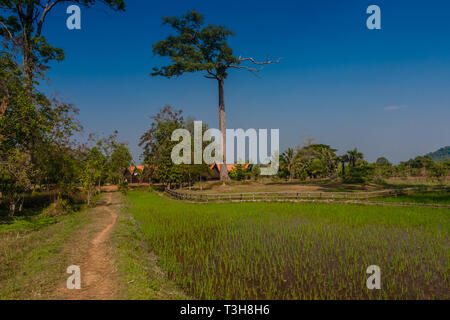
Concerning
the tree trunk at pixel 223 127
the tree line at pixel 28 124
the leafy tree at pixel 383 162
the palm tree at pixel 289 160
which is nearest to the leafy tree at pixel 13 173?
the tree line at pixel 28 124

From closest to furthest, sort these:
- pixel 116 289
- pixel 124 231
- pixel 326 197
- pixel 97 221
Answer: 1. pixel 116 289
2. pixel 124 231
3. pixel 97 221
4. pixel 326 197

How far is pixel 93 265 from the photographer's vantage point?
6.82 metres

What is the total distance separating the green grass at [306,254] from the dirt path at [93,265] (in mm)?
1694

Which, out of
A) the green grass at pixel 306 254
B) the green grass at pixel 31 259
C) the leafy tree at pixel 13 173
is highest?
the leafy tree at pixel 13 173

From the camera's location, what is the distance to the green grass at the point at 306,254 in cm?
573

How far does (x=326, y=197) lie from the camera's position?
834 inches

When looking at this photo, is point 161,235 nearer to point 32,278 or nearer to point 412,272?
point 32,278

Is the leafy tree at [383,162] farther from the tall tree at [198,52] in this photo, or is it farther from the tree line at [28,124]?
the tree line at [28,124]

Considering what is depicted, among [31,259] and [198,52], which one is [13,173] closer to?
[31,259]

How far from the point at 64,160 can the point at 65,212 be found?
14.9 feet

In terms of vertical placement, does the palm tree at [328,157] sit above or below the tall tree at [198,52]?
below

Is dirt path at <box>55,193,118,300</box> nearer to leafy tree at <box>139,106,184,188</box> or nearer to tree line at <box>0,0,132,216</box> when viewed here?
tree line at <box>0,0,132,216</box>

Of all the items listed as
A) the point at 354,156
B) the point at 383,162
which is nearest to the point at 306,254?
the point at 354,156
